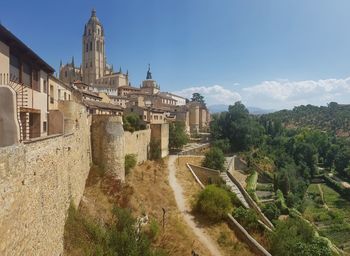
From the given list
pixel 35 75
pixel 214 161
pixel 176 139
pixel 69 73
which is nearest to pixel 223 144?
pixel 176 139

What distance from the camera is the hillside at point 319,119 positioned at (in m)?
105

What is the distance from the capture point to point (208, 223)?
78.9 feet

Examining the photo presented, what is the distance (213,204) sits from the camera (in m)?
24.4

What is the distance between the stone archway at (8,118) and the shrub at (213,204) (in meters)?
17.6

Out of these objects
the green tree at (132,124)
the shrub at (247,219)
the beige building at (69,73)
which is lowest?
the shrub at (247,219)

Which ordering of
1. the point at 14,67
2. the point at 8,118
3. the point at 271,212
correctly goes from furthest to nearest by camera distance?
the point at 271,212
the point at 14,67
the point at 8,118

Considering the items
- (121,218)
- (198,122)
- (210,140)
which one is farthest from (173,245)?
(198,122)

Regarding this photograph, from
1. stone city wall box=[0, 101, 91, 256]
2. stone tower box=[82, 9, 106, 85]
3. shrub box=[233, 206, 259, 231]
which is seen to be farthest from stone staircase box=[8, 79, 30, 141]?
stone tower box=[82, 9, 106, 85]

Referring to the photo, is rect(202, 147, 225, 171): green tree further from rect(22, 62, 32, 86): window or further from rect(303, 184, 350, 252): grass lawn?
rect(22, 62, 32, 86): window

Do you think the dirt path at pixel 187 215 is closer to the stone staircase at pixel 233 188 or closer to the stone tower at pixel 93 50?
the stone staircase at pixel 233 188

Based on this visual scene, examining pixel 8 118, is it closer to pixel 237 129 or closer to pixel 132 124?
pixel 132 124

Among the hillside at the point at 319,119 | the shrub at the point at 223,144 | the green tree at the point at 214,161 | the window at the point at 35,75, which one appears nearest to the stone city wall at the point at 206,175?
the green tree at the point at 214,161

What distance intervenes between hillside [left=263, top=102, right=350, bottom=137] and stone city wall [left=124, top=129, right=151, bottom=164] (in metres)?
65.8

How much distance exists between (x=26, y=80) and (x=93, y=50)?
7379 centimetres
